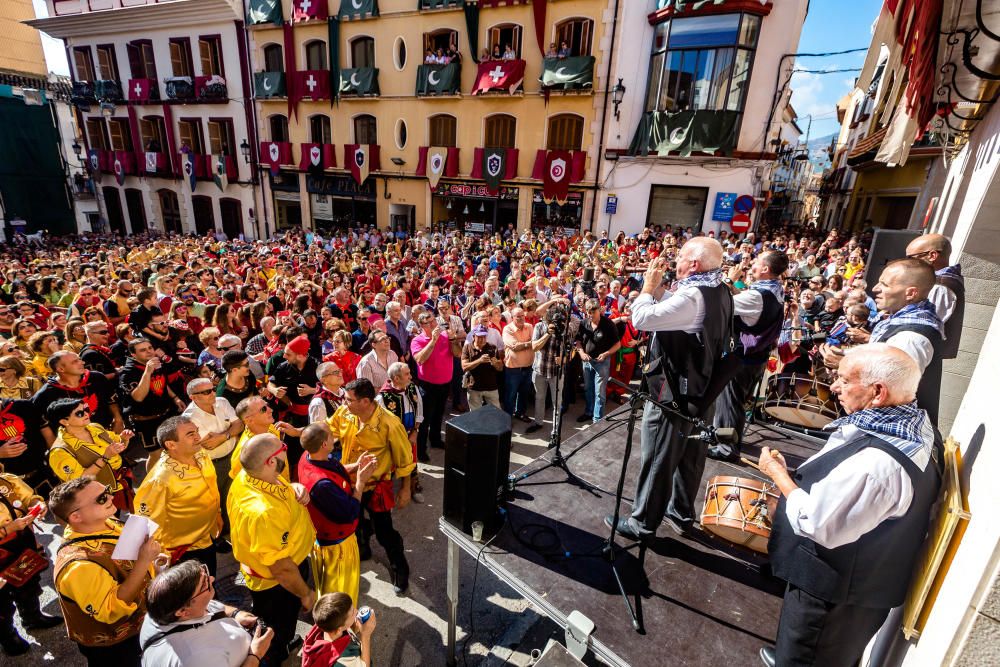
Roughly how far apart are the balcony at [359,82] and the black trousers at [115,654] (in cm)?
2164

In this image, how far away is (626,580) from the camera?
312 cm

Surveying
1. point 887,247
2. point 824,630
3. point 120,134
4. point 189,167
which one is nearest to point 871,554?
point 824,630

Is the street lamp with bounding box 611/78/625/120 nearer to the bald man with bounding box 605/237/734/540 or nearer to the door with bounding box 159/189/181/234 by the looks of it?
the bald man with bounding box 605/237/734/540

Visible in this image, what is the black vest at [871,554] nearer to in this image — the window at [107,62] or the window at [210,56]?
the window at [210,56]

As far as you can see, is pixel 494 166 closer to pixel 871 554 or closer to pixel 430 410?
pixel 430 410

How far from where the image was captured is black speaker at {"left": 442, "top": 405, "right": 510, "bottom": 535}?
130 inches

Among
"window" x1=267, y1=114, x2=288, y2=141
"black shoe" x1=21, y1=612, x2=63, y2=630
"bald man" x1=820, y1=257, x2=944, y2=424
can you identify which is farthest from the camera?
"window" x1=267, y1=114, x2=288, y2=141

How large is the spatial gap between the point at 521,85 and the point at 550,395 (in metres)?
14.8

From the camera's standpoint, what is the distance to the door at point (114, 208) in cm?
2711

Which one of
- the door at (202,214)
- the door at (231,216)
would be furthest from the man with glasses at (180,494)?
the door at (202,214)

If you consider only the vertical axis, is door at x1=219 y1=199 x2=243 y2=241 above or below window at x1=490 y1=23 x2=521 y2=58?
below

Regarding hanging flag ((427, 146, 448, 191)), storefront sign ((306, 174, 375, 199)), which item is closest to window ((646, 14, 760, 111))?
hanging flag ((427, 146, 448, 191))

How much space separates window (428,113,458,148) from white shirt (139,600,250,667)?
1985 cm

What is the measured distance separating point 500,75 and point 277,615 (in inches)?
736
